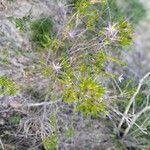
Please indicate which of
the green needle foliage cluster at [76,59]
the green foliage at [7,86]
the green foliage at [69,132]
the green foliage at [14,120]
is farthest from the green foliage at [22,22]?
the green foliage at [69,132]

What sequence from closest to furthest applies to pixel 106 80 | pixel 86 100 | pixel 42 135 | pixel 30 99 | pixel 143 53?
pixel 86 100 → pixel 42 135 → pixel 30 99 → pixel 106 80 → pixel 143 53

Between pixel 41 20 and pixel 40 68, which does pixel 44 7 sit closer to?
pixel 41 20

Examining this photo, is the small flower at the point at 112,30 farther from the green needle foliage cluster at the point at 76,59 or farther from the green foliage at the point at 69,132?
the green foliage at the point at 69,132

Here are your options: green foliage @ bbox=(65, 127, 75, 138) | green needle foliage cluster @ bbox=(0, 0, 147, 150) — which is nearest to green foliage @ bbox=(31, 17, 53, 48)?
green needle foliage cluster @ bbox=(0, 0, 147, 150)

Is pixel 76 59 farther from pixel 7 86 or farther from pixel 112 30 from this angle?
pixel 7 86

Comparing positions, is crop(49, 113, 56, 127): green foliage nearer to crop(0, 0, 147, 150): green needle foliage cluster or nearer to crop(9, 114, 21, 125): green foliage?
crop(0, 0, 147, 150): green needle foliage cluster

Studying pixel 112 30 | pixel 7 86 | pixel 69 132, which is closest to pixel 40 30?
pixel 7 86

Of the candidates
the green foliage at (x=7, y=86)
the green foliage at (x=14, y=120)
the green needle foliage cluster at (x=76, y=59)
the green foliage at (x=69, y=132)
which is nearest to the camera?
the green needle foliage cluster at (x=76, y=59)

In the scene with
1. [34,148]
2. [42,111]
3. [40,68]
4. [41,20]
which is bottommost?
[34,148]

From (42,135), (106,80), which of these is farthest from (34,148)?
(106,80)

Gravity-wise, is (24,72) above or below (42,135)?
above

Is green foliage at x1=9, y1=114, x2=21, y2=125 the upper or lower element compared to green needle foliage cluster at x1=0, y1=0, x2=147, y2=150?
lower
